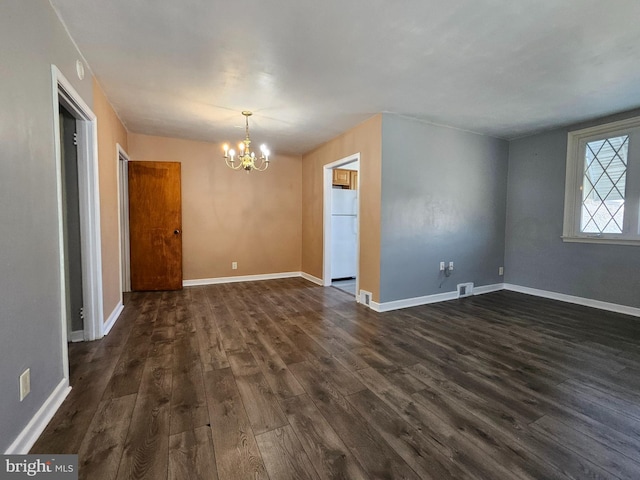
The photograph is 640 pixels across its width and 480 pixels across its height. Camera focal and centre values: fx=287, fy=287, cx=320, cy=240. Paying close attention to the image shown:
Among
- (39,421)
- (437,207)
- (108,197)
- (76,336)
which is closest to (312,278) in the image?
(437,207)

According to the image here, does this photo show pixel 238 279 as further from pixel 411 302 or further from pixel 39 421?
pixel 39 421

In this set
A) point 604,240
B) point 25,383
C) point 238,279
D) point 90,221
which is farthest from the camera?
point 238,279

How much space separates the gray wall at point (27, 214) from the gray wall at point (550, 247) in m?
5.63

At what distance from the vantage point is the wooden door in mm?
4461

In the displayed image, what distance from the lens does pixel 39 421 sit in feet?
4.93

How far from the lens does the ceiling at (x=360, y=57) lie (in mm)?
1820

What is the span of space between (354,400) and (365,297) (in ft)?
6.99

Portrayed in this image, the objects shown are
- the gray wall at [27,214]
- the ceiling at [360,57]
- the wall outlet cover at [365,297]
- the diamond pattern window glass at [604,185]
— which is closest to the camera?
the gray wall at [27,214]

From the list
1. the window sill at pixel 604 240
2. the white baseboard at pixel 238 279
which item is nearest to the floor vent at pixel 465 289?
the window sill at pixel 604 240

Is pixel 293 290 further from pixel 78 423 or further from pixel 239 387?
pixel 78 423

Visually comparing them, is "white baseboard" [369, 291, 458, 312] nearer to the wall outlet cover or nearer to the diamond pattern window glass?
the wall outlet cover

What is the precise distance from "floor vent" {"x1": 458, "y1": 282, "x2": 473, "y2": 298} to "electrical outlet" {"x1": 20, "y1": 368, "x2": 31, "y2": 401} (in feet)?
15.0

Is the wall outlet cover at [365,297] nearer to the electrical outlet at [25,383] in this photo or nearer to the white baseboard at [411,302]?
the white baseboard at [411,302]

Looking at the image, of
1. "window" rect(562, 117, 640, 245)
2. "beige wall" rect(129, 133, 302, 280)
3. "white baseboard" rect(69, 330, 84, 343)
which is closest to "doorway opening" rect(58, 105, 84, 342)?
"white baseboard" rect(69, 330, 84, 343)
